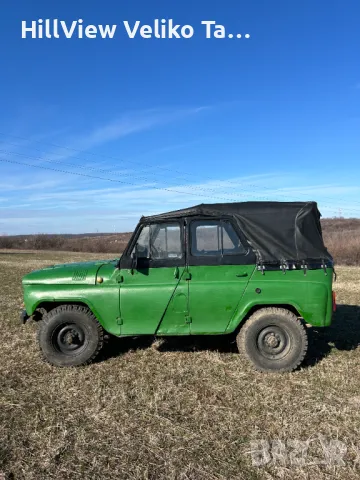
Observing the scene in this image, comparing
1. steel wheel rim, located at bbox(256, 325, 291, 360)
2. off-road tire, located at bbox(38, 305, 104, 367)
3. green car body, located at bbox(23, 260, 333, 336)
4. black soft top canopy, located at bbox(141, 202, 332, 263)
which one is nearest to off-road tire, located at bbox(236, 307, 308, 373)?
steel wheel rim, located at bbox(256, 325, 291, 360)

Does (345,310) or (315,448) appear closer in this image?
(315,448)

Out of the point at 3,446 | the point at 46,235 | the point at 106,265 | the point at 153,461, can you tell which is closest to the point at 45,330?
the point at 106,265

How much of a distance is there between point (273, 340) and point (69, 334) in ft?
9.09

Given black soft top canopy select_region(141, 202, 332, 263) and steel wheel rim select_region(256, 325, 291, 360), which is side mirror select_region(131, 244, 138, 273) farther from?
steel wheel rim select_region(256, 325, 291, 360)

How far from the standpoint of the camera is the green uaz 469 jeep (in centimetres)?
520

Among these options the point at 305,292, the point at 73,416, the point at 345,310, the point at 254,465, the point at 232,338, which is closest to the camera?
the point at 254,465

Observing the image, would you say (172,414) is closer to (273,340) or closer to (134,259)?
(273,340)

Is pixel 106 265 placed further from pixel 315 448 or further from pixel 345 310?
→ pixel 345 310

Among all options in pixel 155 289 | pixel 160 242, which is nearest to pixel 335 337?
pixel 155 289

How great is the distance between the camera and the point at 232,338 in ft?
21.0

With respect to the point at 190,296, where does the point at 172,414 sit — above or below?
below

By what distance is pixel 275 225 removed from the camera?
534cm

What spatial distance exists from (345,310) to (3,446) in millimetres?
7947

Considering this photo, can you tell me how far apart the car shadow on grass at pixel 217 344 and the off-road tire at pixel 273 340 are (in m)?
0.47
